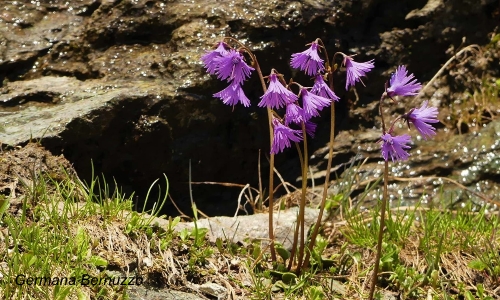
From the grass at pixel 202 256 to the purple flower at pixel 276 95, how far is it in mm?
1001

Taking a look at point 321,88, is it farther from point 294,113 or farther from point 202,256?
point 202,256

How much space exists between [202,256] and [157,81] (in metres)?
1.63

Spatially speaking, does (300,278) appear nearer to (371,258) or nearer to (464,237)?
(371,258)

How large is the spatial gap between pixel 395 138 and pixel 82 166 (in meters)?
2.33

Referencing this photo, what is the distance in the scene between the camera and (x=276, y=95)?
2.94 meters

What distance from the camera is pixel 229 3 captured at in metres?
5.06

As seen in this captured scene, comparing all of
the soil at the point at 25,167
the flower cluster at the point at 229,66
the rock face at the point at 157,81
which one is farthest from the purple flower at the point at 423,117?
the rock face at the point at 157,81

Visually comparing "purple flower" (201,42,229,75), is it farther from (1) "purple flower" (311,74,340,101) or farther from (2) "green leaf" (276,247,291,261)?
(2) "green leaf" (276,247,291,261)

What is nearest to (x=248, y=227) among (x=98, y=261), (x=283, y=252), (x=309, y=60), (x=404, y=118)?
(x=283, y=252)

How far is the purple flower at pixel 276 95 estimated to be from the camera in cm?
293

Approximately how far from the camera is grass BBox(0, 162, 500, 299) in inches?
122

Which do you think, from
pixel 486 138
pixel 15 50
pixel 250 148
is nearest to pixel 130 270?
pixel 250 148

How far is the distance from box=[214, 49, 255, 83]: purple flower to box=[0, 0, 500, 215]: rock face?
1.58 meters

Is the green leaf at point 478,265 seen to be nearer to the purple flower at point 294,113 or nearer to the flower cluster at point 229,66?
the purple flower at point 294,113
